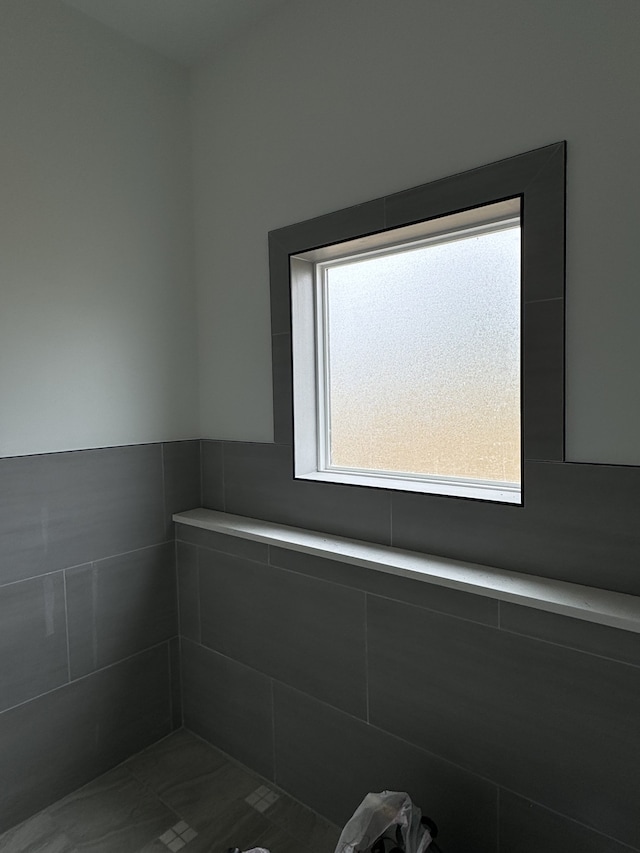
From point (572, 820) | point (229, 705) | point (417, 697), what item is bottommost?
point (229, 705)

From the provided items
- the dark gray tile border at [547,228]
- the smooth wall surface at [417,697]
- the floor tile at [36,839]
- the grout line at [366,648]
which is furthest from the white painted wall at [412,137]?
the floor tile at [36,839]

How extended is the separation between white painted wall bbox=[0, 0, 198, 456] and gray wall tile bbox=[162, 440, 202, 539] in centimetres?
6

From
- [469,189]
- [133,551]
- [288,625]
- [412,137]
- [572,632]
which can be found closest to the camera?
[572,632]

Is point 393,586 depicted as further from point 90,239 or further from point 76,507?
point 90,239

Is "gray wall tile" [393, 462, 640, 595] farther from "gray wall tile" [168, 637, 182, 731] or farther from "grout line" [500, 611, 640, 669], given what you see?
"gray wall tile" [168, 637, 182, 731]

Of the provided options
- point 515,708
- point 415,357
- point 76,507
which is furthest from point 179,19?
point 515,708

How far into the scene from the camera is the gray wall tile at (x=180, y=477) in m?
1.99

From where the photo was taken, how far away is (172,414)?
2012 millimetres

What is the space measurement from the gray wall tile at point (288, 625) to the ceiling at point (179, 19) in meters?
1.81

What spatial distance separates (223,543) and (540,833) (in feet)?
3.88

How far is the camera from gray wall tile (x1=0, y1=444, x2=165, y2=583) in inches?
62.9

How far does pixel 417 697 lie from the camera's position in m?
1.40

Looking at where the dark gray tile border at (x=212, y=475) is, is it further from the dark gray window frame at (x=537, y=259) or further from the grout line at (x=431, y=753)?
the dark gray window frame at (x=537, y=259)

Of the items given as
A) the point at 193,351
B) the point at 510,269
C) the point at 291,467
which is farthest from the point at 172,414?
the point at 510,269
